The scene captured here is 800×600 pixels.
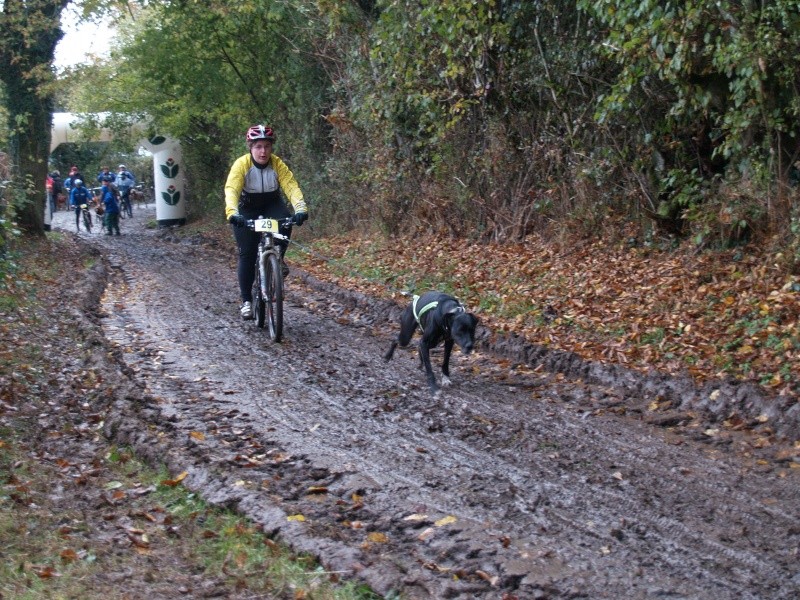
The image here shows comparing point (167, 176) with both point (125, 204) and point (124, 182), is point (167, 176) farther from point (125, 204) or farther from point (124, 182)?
point (125, 204)

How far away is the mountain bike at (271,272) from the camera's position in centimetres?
1046


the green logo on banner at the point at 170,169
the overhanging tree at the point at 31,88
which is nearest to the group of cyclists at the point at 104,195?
the green logo on banner at the point at 170,169

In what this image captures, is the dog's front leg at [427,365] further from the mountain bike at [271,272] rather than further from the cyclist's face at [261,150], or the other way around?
the cyclist's face at [261,150]

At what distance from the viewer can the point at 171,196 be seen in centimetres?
3075

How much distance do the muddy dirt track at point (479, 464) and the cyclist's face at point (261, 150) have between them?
86.3 inches

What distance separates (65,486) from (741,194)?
827 centimetres

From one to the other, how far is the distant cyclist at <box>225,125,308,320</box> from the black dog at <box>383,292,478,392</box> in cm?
246

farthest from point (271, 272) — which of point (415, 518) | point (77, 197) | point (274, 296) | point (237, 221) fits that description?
point (77, 197)

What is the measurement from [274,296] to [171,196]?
845 inches

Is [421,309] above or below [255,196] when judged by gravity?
below

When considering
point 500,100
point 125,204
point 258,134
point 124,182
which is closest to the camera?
point 258,134

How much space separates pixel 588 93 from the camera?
1352cm

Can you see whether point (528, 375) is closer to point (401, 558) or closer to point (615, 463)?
point (615, 463)

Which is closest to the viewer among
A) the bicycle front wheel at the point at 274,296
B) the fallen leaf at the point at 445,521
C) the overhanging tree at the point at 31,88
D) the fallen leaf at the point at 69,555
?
the fallen leaf at the point at 69,555
